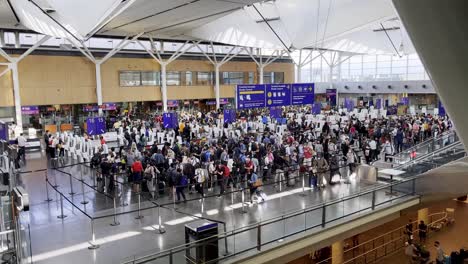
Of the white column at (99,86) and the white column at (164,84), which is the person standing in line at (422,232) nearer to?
the white column at (164,84)

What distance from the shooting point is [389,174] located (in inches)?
635

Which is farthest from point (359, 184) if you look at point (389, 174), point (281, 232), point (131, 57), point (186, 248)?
point (131, 57)

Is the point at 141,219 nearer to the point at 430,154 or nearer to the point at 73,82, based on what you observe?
the point at 430,154

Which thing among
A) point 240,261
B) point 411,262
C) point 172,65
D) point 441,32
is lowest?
point 411,262

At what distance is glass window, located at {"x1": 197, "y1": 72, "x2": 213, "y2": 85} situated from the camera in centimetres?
4306

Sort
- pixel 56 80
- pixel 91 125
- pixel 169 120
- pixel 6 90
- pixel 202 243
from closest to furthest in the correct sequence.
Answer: pixel 202 243 < pixel 91 125 < pixel 169 120 < pixel 6 90 < pixel 56 80

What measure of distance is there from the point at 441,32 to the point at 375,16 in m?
24.5

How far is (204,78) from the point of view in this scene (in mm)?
43531

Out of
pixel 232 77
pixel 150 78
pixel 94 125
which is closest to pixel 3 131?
pixel 94 125

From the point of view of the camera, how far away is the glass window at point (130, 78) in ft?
122

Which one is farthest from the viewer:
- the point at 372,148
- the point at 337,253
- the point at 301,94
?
the point at 301,94

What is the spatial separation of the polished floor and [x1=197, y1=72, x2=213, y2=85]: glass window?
2806 cm

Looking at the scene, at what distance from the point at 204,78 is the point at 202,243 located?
119ft

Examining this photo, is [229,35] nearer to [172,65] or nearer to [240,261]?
[172,65]
